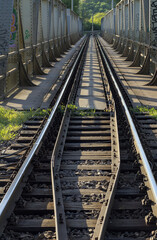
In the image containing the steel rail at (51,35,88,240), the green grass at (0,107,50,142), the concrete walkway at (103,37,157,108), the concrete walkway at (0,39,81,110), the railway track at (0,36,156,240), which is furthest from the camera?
the concrete walkway at (103,37,157,108)

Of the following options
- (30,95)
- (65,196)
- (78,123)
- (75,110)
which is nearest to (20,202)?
(65,196)

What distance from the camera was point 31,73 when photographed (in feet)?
51.5

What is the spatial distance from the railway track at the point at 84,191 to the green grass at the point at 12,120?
2.51ft

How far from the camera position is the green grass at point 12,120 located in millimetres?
6873

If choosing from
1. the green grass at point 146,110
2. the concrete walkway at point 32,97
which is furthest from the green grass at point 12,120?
the green grass at point 146,110

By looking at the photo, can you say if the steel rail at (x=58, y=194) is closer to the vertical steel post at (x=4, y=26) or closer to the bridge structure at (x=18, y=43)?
the vertical steel post at (x=4, y=26)

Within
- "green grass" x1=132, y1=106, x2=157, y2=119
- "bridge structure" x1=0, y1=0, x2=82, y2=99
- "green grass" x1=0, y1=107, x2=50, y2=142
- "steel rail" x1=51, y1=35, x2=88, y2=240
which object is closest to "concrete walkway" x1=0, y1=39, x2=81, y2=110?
"bridge structure" x1=0, y1=0, x2=82, y2=99

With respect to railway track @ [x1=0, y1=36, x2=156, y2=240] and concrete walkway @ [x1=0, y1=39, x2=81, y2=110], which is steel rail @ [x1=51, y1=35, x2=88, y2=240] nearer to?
railway track @ [x1=0, y1=36, x2=156, y2=240]

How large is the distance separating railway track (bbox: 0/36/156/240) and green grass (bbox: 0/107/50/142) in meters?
0.77

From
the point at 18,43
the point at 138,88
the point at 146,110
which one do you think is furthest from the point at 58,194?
the point at 18,43

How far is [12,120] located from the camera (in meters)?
7.90

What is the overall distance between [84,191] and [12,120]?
3.89 m

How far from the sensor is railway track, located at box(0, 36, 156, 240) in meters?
3.55

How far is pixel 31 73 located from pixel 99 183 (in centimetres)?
1164
